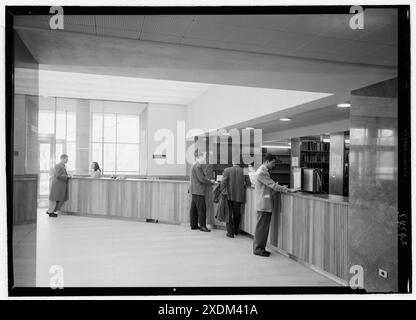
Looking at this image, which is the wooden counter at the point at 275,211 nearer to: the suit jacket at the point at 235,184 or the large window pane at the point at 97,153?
the suit jacket at the point at 235,184

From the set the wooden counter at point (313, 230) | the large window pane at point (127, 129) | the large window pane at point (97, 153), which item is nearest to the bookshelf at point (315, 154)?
the wooden counter at point (313, 230)

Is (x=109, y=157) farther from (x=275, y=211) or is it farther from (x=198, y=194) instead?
(x=275, y=211)

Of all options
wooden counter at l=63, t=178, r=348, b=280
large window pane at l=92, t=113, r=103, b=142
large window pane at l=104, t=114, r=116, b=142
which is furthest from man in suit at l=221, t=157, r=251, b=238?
large window pane at l=92, t=113, r=103, b=142

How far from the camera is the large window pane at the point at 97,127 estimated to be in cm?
1262

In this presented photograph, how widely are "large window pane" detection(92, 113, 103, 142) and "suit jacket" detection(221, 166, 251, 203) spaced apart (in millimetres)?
8343

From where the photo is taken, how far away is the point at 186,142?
37.8 ft

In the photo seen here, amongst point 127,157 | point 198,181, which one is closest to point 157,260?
point 198,181

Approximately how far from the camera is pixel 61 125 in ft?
39.1

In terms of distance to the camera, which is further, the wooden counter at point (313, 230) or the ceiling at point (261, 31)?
the wooden counter at point (313, 230)

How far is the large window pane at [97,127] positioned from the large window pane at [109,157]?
1.37 ft

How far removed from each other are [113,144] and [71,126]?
5.67 ft

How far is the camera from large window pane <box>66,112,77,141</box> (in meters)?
12.0

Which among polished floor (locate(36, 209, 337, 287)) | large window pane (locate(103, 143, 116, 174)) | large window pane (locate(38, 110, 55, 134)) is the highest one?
large window pane (locate(38, 110, 55, 134))

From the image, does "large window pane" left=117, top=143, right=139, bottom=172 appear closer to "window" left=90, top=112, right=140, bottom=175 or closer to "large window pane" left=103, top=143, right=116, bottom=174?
"window" left=90, top=112, right=140, bottom=175
